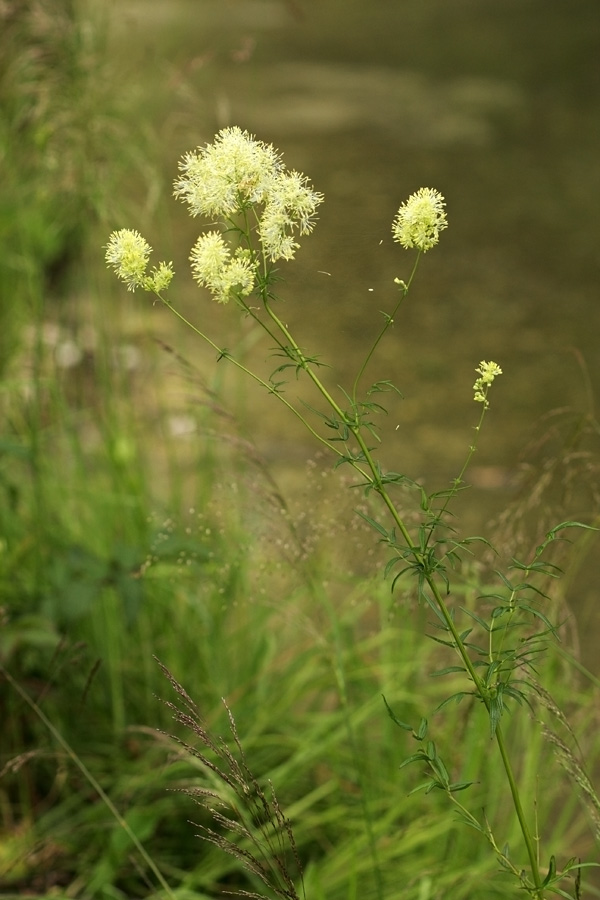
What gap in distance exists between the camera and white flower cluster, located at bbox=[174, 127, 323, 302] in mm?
785

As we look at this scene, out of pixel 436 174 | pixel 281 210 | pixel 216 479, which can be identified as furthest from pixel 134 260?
pixel 436 174

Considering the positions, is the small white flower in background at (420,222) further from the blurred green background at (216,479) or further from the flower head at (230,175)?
the blurred green background at (216,479)

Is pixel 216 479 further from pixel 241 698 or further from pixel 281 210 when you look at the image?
pixel 281 210

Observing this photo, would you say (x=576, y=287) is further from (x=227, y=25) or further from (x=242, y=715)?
(x=227, y=25)

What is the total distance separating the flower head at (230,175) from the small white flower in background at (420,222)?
10cm

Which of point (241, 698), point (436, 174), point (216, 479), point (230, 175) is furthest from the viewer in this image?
point (436, 174)

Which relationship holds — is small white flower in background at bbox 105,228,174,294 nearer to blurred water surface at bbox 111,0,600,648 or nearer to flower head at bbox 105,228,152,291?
flower head at bbox 105,228,152,291

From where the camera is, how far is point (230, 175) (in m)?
0.79

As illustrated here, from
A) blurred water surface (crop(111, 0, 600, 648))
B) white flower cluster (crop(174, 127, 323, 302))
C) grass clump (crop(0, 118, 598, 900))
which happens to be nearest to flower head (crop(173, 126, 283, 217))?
white flower cluster (crop(174, 127, 323, 302))

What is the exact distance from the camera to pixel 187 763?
155 centimetres

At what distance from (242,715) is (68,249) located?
2.05 meters

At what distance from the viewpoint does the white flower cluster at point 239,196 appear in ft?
2.57

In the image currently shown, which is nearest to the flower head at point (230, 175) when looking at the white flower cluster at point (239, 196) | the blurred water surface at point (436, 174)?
the white flower cluster at point (239, 196)

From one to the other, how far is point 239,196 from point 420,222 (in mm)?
130
